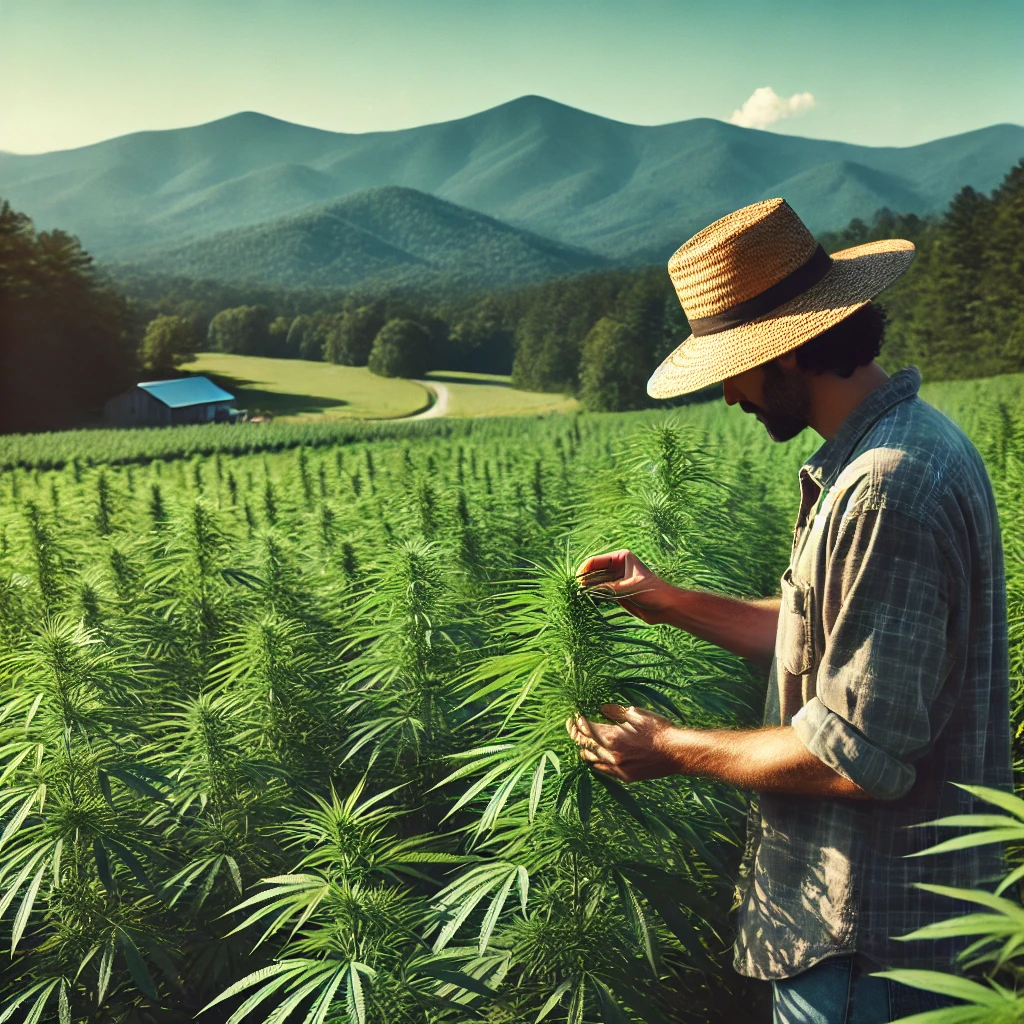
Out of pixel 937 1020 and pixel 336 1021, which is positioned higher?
pixel 937 1020

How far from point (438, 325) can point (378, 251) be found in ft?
95.3

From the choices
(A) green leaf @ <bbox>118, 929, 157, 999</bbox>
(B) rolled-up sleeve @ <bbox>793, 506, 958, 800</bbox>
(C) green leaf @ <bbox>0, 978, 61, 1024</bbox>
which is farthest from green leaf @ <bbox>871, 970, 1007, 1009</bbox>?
(C) green leaf @ <bbox>0, 978, 61, 1024</bbox>

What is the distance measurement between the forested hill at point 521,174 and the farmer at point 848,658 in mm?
72845

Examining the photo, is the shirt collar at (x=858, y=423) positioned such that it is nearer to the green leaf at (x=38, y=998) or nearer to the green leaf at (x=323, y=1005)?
the green leaf at (x=323, y=1005)

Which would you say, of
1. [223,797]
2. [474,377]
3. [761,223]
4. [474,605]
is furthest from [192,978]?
[474,377]

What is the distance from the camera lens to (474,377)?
4062 cm

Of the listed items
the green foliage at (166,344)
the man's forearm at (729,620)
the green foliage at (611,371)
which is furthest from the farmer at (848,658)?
the green foliage at (166,344)

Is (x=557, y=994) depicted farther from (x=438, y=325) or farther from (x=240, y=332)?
(x=240, y=332)

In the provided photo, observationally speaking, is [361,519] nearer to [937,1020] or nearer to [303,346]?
[937,1020]

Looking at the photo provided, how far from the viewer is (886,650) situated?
122 cm

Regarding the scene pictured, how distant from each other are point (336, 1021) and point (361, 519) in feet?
11.4

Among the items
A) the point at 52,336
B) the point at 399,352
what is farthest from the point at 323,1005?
the point at 52,336

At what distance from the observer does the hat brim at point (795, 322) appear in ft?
4.75

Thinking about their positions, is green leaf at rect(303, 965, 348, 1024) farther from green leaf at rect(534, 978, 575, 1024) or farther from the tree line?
the tree line
